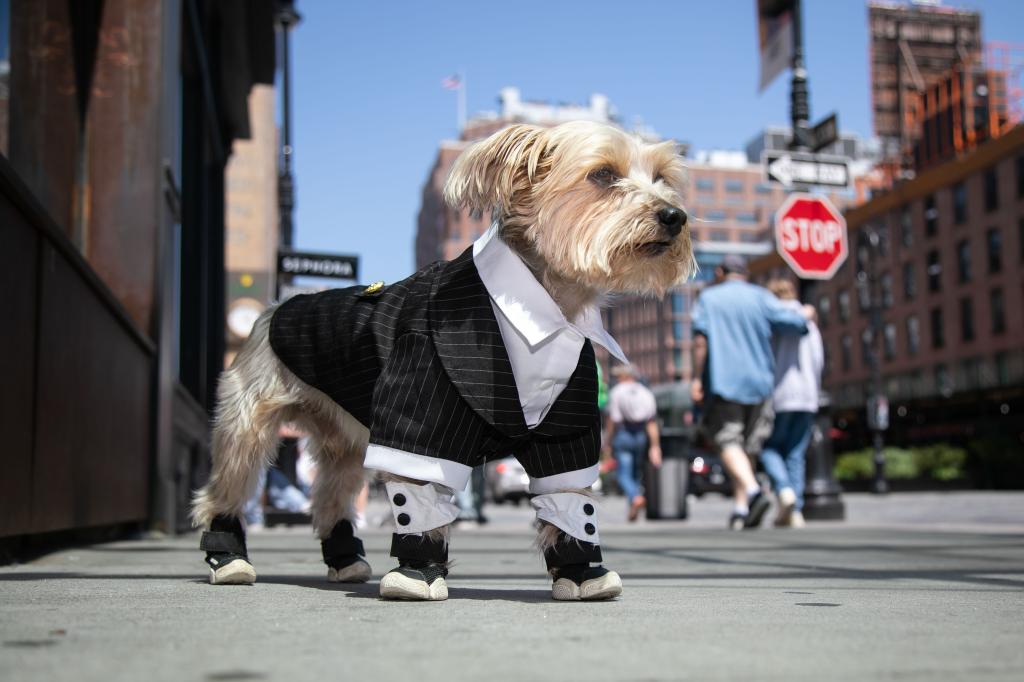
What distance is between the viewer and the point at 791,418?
31.9 ft

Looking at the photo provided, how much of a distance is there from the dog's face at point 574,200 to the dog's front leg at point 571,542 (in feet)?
2.25

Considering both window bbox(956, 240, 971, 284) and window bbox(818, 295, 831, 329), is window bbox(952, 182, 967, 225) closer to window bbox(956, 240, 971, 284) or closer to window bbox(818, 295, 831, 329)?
window bbox(956, 240, 971, 284)

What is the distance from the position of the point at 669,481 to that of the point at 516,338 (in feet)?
32.2

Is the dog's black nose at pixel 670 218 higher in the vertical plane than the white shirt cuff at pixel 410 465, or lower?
higher

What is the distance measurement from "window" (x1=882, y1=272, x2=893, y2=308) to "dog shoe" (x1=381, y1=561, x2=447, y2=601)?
2571 inches

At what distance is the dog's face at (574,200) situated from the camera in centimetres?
332

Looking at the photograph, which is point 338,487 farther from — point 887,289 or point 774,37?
point 887,289

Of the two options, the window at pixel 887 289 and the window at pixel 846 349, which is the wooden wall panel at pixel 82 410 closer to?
the window at pixel 887 289

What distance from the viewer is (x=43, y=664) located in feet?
5.97

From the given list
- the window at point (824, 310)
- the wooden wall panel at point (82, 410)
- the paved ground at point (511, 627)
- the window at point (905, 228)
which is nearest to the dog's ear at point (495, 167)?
the paved ground at point (511, 627)

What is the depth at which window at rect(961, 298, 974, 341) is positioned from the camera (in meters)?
57.1

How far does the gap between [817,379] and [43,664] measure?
9074 millimetres

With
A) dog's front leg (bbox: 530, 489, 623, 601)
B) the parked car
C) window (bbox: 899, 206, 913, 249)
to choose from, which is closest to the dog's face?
dog's front leg (bbox: 530, 489, 623, 601)

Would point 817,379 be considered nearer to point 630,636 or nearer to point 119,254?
point 119,254
